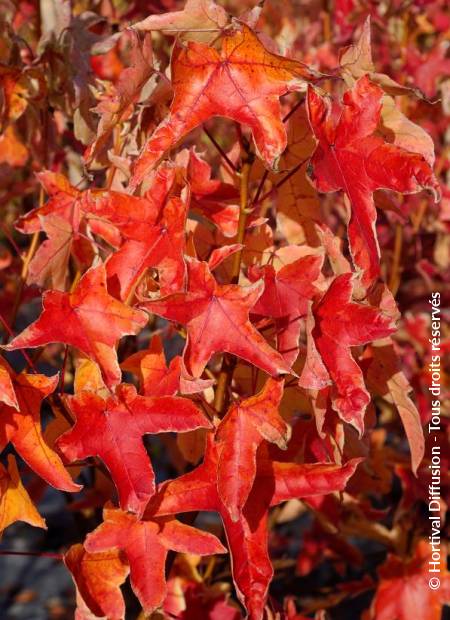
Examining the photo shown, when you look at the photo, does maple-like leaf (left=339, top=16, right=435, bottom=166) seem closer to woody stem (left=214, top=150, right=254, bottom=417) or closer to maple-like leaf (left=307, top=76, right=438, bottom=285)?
maple-like leaf (left=307, top=76, right=438, bottom=285)

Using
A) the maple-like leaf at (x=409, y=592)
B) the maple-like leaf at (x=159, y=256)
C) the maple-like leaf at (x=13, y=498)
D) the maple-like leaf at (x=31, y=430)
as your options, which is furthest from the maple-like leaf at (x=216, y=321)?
the maple-like leaf at (x=409, y=592)

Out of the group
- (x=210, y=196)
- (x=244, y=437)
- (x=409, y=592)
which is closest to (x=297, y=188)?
(x=210, y=196)

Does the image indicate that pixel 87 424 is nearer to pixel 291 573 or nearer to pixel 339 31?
pixel 291 573

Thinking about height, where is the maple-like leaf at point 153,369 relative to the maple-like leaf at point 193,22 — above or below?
below

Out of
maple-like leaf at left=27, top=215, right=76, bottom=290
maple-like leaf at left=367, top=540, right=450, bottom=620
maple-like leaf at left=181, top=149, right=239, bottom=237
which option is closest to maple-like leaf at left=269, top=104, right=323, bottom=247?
maple-like leaf at left=181, top=149, right=239, bottom=237

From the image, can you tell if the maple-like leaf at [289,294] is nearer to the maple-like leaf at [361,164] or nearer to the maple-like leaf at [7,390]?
the maple-like leaf at [361,164]

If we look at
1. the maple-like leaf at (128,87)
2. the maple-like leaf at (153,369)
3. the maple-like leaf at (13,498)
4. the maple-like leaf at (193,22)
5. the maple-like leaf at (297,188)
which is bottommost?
the maple-like leaf at (13,498)

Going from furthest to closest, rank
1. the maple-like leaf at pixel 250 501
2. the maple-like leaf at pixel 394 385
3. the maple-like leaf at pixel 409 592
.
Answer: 1. the maple-like leaf at pixel 409 592
2. the maple-like leaf at pixel 394 385
3. the maple-like leaf at pixel 250 501

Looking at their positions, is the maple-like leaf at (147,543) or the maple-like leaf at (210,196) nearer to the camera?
the maple-like leaf at (147,543)
